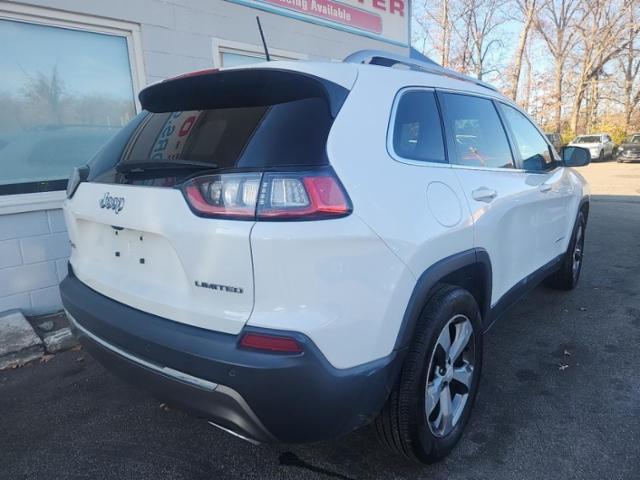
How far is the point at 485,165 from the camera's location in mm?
2654

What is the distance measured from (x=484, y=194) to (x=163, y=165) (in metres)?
1.61

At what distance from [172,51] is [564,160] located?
160 inches

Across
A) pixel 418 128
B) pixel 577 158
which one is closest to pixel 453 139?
pixel 418 128

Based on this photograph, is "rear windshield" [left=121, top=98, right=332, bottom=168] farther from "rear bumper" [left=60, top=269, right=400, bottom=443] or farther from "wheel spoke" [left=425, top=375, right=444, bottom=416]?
"wheel spoke" [left=425, top=375, right=444, bottom=416]

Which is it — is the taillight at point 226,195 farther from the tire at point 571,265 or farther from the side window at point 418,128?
the tire at point 571,265

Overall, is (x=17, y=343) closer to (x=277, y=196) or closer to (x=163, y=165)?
(x=163, y=165)

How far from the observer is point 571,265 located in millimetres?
4469

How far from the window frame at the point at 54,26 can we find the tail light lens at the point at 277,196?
314cm

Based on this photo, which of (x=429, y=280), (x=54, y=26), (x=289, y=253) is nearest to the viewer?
(x=289, y=253)

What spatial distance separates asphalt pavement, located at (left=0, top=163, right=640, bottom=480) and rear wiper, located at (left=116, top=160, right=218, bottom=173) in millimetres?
1450

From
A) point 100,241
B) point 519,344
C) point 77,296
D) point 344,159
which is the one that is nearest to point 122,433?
point 77,296

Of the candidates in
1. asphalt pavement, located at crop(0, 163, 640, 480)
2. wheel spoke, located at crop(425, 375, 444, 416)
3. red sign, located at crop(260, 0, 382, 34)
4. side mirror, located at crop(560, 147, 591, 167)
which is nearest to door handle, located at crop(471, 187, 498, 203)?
wheel spoke, located at crop(425, 375, 444, 416)

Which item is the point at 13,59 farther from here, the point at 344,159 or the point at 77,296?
the point at 344,159

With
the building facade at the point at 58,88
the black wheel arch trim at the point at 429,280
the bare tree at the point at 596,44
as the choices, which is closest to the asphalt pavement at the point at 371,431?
the black wheel arch trim at the point at 429,280
